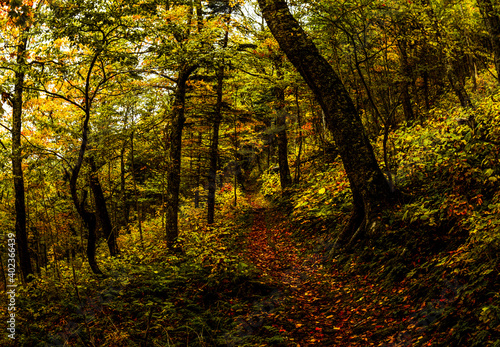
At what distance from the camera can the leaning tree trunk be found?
22.4 feet

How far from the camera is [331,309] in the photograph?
219 inches

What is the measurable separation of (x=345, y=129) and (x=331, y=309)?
147 inches

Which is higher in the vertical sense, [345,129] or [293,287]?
[345,129]

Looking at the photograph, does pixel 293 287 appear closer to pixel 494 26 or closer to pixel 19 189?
pixel 494 26

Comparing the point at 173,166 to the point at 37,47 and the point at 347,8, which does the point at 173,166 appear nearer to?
the point at 37,47

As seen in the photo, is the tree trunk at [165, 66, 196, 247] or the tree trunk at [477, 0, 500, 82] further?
the tree trunk at [165, 66, 196, 247]

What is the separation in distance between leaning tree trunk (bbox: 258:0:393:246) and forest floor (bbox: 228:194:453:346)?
1.21 meters

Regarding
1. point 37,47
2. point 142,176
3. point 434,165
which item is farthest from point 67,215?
point 434,165

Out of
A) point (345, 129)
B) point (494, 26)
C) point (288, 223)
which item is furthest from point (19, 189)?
point (494, 26)

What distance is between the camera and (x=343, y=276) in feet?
21.3

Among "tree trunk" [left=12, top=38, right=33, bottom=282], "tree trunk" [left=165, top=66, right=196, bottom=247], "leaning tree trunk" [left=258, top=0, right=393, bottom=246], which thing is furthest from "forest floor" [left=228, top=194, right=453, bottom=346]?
"tree trunk" [left=12, top=38, right=33, bottom=282]

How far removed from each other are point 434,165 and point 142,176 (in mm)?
18500

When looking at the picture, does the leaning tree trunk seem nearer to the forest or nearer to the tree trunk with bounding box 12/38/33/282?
the forest

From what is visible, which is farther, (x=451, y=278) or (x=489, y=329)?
(x=451, y=278)
